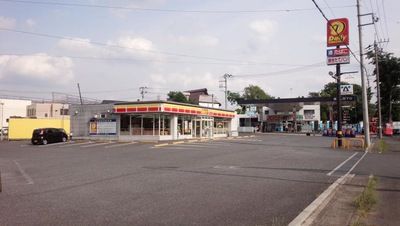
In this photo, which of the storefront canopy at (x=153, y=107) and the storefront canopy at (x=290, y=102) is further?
the storefront canopy at (x=290, y=102)

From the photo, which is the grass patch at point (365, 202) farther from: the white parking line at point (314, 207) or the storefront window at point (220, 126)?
the storefront window at point (220, 126)

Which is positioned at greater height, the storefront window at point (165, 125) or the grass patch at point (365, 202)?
the storefront window at point (165, 125)

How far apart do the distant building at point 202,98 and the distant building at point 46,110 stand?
29.9 meters

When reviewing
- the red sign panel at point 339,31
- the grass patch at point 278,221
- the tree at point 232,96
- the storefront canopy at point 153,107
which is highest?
the tree at point 232,96

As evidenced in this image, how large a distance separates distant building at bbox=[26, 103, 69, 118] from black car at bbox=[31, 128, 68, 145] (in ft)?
131

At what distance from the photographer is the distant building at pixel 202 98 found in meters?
97.9

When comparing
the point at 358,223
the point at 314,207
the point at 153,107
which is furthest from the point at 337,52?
the point at 358,223

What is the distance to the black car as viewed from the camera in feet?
120

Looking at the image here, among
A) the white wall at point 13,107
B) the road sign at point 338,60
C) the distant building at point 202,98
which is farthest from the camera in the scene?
the distant building at point 202,98

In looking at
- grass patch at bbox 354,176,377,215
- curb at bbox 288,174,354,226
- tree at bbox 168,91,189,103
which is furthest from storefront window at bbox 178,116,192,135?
tree at bbox 168,91,189,103

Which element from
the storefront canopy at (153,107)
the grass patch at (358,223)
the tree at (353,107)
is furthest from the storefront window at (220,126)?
the tree at (353,107)

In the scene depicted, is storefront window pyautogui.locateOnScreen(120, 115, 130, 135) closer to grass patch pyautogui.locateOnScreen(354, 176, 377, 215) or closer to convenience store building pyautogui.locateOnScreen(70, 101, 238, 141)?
convenience store building pyautogui.locateOnScreen(70, 101, 238, 141)

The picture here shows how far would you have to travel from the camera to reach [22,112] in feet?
273

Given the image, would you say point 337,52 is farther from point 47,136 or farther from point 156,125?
point 47,136
